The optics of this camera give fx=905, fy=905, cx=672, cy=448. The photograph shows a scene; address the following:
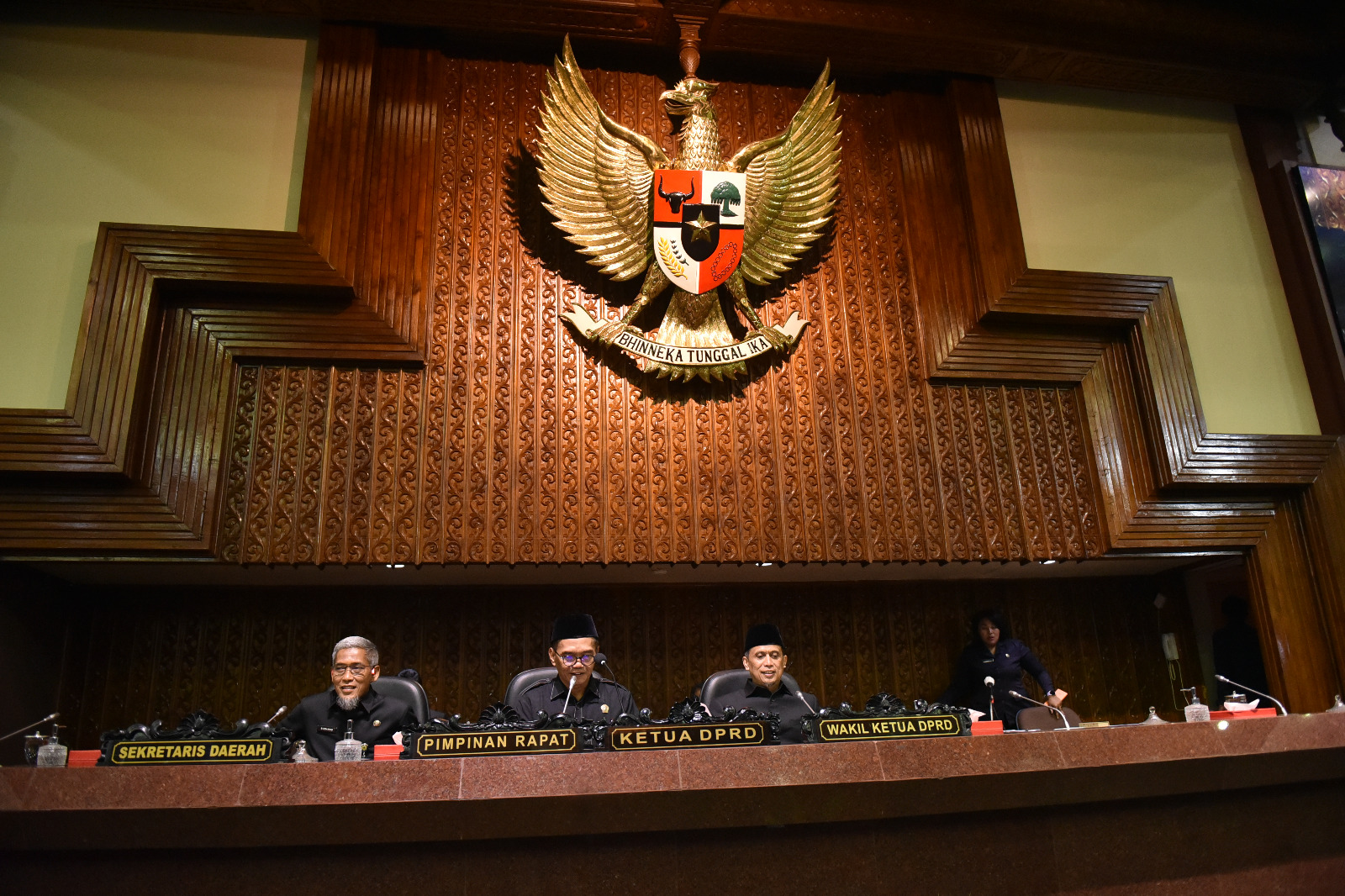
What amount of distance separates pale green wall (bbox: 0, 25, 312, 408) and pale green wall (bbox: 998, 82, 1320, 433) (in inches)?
194

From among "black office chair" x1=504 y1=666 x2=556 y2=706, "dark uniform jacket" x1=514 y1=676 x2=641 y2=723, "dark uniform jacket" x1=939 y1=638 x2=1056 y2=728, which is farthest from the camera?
"dark uniform jacket" x1=939 y1=638 x2=1056 y2=728

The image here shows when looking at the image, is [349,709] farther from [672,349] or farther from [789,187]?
[789,187]

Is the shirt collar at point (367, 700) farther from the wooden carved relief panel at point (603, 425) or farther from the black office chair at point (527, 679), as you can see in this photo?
the wooden carved relief panel at point (603, 425)

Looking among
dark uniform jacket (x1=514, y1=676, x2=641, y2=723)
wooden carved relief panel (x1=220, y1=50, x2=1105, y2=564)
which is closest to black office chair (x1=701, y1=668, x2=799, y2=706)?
dark uniform jacket (x1=514, y1=676, x2=641, y2=723)

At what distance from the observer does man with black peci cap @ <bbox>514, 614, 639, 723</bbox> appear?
13.6ft

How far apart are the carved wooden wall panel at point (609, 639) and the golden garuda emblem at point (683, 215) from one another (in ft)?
5.90

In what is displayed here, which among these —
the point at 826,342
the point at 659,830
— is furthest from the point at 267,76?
the point at 659,830

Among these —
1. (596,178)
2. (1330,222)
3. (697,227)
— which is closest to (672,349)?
(697,227)

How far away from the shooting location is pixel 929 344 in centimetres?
582

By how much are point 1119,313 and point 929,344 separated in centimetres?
129

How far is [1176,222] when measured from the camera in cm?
641

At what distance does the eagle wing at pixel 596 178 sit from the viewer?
5520 millimetres

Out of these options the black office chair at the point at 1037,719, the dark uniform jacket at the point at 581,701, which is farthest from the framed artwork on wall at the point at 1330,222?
the dark uniform jacket at the point at 581,701

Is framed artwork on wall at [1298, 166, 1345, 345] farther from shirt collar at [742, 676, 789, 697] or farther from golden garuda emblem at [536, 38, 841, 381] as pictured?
shirt collar at [742, 676, 789, 697]
